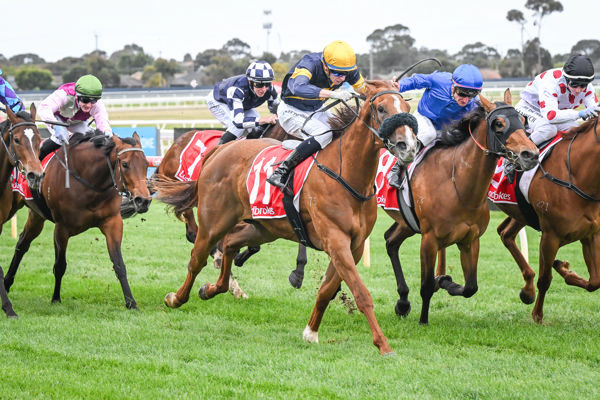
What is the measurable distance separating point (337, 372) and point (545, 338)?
1.94 meters

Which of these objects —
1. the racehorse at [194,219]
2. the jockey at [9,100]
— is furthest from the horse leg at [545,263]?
the jockey at [9,100]

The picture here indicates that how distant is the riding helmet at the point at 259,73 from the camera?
8070 millimetres

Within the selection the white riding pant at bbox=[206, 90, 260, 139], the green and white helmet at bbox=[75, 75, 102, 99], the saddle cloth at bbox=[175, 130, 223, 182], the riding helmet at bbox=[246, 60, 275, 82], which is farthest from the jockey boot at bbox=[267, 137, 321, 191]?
the saddle cloth at bbox=[175, 130, 223, 182]

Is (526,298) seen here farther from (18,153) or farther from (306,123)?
(18,153)

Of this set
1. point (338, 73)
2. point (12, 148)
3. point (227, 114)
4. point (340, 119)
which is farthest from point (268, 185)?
point (227, 114)

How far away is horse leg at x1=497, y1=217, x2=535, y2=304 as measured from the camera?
669 centimetres

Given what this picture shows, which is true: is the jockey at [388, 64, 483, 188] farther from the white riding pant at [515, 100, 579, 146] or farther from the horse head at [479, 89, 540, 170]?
the horse head at [479, 89, 540, 170]

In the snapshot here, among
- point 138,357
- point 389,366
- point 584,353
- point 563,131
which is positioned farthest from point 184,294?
point 563,131

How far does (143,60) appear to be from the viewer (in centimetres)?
9419

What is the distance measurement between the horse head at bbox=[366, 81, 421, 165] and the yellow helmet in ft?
1.85

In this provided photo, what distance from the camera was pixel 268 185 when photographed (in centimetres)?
578

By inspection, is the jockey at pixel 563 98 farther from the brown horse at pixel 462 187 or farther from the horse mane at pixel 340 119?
the horse mane at pixel 340 119

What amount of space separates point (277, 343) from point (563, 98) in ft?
11.1

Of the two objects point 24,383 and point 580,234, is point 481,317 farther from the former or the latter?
point 24,383
